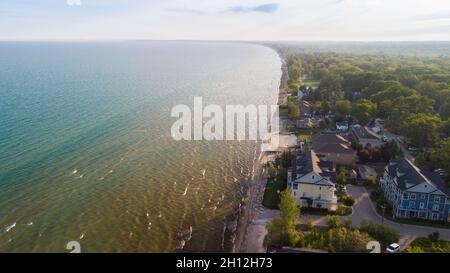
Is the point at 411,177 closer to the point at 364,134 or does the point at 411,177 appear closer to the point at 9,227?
the point at 364,134

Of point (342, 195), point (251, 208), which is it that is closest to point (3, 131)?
point (251, 208)

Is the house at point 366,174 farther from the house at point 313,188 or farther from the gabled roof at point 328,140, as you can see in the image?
the house at point 313,188

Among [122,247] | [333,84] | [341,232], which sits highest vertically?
[333,84]

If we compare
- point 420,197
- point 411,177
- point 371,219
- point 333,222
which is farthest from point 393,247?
point 411,177

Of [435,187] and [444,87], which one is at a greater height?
[444,87]

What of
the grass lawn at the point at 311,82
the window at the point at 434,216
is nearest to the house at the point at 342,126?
the window at the point at 434,216

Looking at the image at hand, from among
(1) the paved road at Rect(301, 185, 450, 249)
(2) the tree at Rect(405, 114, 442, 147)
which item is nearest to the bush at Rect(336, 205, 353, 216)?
(1) the paved road at Rect(301, 185, 450, 249)
